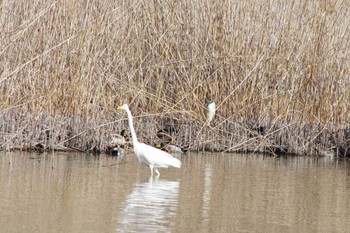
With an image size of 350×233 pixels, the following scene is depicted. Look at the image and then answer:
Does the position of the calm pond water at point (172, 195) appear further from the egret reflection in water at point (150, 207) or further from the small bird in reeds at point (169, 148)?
the small bird in reeds at point (169, 148)

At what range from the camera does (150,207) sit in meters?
8.31

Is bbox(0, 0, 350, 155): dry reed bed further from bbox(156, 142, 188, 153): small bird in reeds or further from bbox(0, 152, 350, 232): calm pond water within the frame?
bbox(0, 152, 350, 232): calm pond water

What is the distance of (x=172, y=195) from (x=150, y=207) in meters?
0.89

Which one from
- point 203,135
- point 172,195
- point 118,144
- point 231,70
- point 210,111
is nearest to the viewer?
point 172,195

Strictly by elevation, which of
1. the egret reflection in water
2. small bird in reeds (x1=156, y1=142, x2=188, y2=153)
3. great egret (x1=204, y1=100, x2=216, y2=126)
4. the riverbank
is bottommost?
the egret reflection in water

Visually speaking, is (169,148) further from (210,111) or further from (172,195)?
(172,195)

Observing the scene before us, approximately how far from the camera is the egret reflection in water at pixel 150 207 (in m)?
7.30

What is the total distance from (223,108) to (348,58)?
207 centimetres

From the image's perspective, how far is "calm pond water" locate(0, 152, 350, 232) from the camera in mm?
7512

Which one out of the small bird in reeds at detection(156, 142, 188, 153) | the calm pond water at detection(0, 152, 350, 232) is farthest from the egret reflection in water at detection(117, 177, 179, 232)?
the small bird in reeds at detection(156, 142, 188, 153)

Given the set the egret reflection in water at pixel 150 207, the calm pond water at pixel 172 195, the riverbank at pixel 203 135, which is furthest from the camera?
the riverbank at pixel 203 135

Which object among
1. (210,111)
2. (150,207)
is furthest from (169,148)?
(150,207)

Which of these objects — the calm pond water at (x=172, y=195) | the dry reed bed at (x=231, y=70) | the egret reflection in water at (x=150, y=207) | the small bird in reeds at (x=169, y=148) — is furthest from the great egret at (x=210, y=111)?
the egret reflection in water at (x=150, y=207)

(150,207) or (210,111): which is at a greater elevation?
(210,111)
